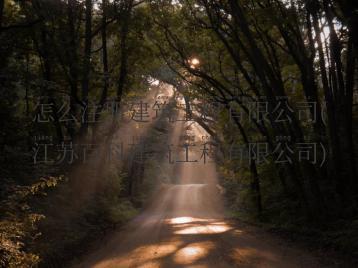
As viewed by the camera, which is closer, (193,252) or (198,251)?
(193,252)

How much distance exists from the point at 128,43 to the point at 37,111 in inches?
213

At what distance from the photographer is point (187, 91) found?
24.3 meters

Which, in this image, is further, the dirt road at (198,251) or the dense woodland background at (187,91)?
the dense woodland background at (187,91)

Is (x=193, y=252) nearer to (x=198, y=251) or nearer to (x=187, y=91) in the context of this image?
(x=198, y=251)

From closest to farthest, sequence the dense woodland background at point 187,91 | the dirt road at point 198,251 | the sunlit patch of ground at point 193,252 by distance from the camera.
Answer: the dirt road at point 198,251
the sunlit patch of ground at point 193,252
the dense woodland background at point 187,91

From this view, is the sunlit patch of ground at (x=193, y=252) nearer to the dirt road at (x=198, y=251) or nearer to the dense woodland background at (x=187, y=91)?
A: the dirt road at (x=198, y=251)

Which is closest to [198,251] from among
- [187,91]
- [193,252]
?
[193,252]

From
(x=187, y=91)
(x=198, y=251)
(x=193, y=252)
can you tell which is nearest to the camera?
(x=193, y=252)

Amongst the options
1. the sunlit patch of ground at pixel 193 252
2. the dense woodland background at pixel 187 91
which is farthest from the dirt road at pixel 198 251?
the dense woodland background at pixel 187 91

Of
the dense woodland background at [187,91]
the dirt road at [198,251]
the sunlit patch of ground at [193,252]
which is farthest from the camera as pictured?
the dense woodland background at [187,91]

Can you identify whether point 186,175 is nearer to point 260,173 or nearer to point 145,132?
point 145,132

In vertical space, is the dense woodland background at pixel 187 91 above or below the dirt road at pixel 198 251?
above

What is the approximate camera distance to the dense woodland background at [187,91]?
40.9 ft

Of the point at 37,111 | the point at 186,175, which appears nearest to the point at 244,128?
the point at 37,111
